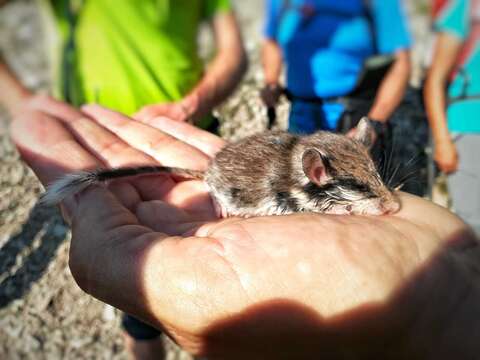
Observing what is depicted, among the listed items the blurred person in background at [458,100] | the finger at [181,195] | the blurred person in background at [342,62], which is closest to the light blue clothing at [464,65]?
the blurred person in background at [458,100]

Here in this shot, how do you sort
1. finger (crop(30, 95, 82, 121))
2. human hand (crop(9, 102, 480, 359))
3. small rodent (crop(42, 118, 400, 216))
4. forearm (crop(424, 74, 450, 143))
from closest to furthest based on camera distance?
human hand (crop(9, 102, 480, 359)) → small rodent (crop(42, 118, 400, 216)) → finger (crop(30, 95, 82, 121)) → forearm (crop(424, 74, 450, 143))

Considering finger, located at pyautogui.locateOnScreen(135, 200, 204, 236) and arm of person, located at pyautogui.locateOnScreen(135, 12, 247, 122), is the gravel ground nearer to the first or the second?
arm of person, located at pyautogui.locateOnScreen(135, 12, 247, 122)

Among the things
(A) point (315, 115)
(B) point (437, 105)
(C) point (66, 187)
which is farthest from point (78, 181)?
(B) point (437, 105)

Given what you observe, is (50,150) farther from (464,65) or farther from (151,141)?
(464,65)

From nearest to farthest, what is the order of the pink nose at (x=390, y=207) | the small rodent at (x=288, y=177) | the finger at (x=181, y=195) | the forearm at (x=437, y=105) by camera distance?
1. the pink nose at (x=390, y=207)
2. the small rodent at (x=288, y=177)
3. the finger at (x=181, y=195)
4. the forearm at (x=437, y=105)

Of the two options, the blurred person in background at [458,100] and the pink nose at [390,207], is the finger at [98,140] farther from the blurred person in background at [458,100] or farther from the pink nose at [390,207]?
the blurred person in background at [458,100]

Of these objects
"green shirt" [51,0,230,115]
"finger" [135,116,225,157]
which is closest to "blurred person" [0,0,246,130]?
"green shirt" [51,0,230,115]

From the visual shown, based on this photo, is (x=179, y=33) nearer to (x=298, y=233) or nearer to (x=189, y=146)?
(x=189, y=146)
